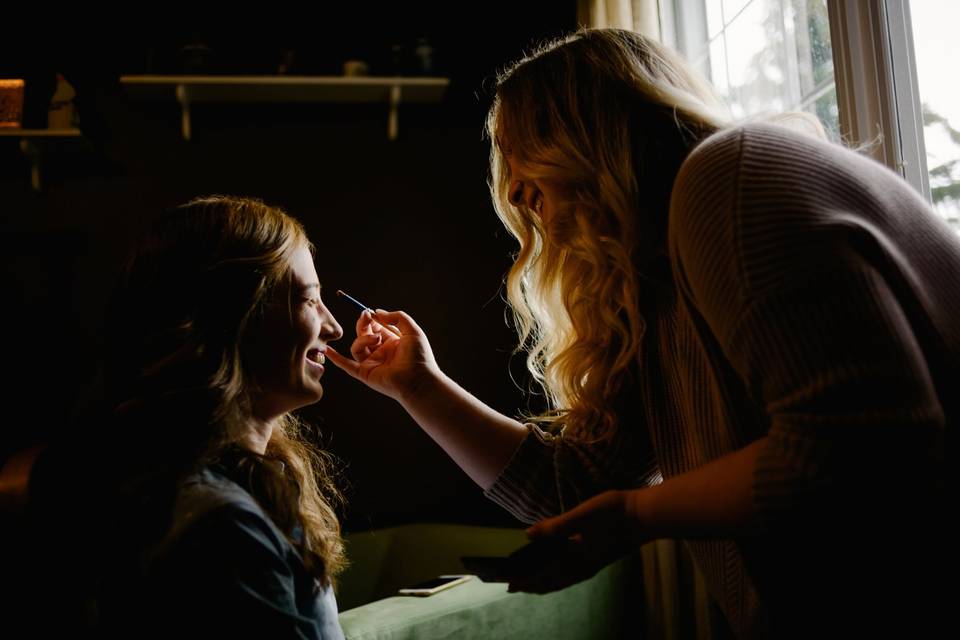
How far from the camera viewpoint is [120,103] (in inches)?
121

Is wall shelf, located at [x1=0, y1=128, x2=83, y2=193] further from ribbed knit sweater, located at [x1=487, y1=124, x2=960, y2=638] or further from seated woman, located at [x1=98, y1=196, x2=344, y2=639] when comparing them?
ribbed knit sweater, located at [x1=487, y1=124, x2=960, y2=638]

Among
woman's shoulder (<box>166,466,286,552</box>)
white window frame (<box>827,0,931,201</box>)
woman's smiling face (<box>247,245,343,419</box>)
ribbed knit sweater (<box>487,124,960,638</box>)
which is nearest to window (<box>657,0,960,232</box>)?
white window frame (<box>827,0,931,201</box>)

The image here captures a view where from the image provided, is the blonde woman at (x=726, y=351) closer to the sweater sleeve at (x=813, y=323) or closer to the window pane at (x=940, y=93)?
the sweater sleeve at (x=813, y=323)

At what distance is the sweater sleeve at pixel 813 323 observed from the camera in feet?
2.12

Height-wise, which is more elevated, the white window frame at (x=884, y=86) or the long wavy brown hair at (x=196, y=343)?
the white window frame at (x=884, y=86)

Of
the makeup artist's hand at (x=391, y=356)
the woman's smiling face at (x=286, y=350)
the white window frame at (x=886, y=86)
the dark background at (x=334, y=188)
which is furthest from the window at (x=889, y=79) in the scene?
the dark background at (x=334, y=188)

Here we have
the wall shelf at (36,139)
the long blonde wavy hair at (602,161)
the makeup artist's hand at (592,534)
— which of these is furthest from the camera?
the wall shelf at (36,139)

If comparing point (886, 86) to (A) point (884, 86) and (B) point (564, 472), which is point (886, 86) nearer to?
(A) point (884, 86)

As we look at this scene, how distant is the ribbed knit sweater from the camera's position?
2.13ft

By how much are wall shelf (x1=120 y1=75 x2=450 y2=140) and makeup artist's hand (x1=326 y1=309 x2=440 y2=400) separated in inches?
63.8

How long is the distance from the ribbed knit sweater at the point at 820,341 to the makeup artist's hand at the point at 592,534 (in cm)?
13

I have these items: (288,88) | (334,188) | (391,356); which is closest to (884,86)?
(391,356)

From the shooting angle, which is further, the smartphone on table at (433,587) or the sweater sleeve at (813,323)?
the smartphone on table at (433,587)

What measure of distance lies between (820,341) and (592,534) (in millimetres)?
334
